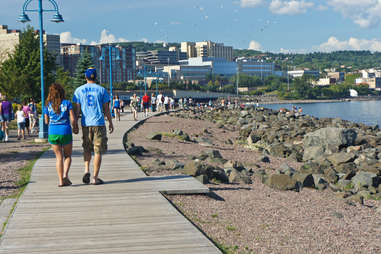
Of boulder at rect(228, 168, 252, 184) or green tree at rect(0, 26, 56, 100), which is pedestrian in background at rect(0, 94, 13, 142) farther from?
green tree at rect(0, 26, 56, 100)

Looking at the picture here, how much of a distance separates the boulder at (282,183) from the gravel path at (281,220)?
0.21 meters

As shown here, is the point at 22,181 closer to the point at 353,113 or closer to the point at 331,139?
the point at 331,139

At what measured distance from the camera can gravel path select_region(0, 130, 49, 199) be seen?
9890 millimetres

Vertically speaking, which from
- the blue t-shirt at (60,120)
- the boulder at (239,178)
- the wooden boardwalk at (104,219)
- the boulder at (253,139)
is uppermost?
the blue t-shirt at (60,120)

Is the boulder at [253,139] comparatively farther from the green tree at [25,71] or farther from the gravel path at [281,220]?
the green tree at [25,71]

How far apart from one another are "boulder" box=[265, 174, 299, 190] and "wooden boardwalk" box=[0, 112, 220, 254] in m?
2.48

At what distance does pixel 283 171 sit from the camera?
14.3m

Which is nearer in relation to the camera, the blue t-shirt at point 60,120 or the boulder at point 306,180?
the blue t-shirt at point 60,120

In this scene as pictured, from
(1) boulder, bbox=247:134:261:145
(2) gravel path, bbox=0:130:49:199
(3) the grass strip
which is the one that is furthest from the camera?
(1) boulder, bbox=247:134:261:145

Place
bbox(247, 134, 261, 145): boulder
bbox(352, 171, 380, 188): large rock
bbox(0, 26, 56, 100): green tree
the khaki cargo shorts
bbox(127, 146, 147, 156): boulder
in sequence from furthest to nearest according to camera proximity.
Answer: bbox(0, 26, 56, 100): green tree → bbox(247, 134, 261, 145): boulder → bbox(127, 146, 147, 156): boulder → bbox(352, 171, 380, 188): large rock → the khaki cargo shorts

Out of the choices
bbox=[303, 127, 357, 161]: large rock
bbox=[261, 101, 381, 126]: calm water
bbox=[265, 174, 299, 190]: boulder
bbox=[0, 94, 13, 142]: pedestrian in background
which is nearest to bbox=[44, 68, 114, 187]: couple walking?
bbox=[265, 174, 299, 190]: boulder

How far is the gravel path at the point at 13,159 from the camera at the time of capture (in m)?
9.89

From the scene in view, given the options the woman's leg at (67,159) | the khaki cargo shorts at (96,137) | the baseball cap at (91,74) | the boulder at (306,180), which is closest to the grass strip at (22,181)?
the woman's leg at (67,159)

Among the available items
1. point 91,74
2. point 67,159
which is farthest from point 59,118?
point 91,74
